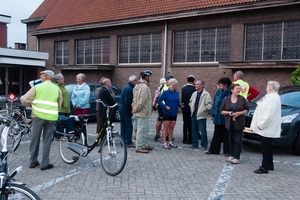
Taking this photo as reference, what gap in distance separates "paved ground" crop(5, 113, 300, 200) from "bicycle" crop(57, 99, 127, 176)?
20 centimetres

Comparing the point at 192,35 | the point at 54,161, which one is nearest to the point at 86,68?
the point at 192,35

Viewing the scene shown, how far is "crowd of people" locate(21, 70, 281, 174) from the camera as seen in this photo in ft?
21.5

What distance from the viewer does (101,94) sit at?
27.7ft

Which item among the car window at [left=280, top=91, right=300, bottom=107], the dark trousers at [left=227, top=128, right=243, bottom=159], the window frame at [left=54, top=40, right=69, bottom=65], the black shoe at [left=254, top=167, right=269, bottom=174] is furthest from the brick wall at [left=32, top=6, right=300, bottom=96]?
the black shoe at [left=254, top=167, right=269, bottom=174]

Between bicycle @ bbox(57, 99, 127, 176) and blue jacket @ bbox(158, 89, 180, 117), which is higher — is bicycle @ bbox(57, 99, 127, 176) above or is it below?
below

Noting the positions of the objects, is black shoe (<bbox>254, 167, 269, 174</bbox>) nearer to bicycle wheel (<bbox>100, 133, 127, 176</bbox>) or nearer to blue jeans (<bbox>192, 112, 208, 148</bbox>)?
blue jeans (<bbox>192, 112, 208, 148</bbox>)

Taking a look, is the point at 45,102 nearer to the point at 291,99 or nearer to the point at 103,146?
the point at 103,146

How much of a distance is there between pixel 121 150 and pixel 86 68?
59.2 ft

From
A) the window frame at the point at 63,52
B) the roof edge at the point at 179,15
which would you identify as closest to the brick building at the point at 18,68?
the window frame at the point at 63,52

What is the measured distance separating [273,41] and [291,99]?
27.8 feet

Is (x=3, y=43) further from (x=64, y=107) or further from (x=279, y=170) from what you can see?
(x=279, y=170)

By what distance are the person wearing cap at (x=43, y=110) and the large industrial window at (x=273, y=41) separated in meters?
13.0

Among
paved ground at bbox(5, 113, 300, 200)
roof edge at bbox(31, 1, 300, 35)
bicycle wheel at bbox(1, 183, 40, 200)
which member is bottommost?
paved ground at bbox(5, 113, 300, 200)

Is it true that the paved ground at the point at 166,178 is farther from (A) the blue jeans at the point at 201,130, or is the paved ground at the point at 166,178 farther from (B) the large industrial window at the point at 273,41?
(B) the large industrial window at the point at 273,41
